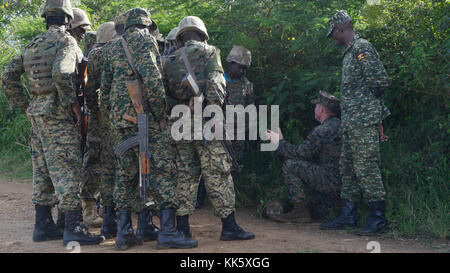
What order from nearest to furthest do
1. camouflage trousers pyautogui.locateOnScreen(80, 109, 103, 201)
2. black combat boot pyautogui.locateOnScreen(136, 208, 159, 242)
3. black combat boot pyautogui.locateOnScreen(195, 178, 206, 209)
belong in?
black combat boot pyautogui.locateOnScreen(136, 208, 159, 242)
camouflage trousers pyautogui.locateOnScreen(80, 109, 103, 201)
black combat boot pyautogui.locateOnScreen(195, 178, 206, 209)

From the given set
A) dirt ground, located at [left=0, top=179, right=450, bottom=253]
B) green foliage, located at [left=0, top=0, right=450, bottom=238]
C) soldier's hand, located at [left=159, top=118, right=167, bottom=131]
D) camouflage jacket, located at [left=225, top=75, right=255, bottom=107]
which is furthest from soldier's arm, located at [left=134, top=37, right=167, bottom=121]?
green foliage, located at [left=0, top=0, right=450, bottom=238]

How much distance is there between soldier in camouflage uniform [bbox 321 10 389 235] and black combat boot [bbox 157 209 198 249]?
5.59 feet

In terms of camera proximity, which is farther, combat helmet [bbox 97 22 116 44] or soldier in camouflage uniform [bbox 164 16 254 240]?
combat helmet [bbox 97 22 116 44]

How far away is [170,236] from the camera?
170 inches

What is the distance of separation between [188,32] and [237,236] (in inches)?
82.5

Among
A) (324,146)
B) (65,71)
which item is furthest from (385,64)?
(65,71)

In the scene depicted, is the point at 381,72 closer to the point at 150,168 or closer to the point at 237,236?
the point at 237,236

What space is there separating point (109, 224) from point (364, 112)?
294cm

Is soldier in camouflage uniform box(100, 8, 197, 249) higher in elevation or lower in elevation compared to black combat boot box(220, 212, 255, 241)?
higher

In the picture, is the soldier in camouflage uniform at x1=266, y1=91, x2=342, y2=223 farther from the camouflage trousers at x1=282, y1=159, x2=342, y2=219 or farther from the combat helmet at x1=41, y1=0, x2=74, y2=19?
the combat helmet at x1=41, y1=0, x2=74, y2=19

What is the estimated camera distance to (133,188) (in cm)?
451

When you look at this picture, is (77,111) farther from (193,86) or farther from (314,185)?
(314,185)

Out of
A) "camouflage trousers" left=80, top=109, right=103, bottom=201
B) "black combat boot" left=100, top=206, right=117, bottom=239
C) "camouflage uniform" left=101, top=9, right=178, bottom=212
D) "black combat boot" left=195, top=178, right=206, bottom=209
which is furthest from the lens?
"black combat boot" left=195, top=178, right=206, bottom=209

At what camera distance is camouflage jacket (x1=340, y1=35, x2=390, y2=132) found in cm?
482
